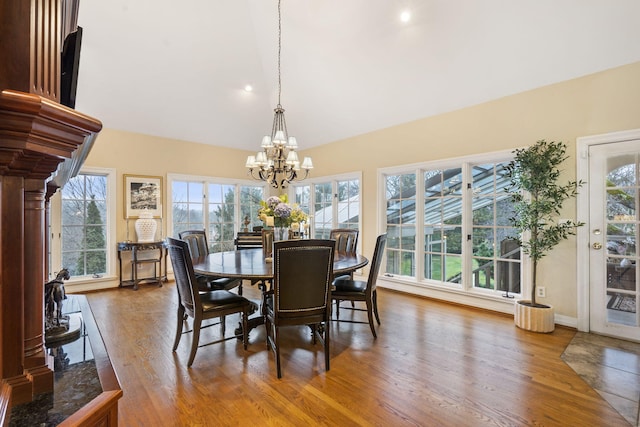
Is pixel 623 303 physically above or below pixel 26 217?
below

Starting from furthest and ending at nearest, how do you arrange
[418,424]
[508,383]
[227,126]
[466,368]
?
[227,126] < [466,368] < [508,383] < [418,424]

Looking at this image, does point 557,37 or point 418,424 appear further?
point 557,37

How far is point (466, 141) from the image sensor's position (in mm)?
4027

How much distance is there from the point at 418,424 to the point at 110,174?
213 inches

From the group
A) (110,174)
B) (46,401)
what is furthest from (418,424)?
(110,174)

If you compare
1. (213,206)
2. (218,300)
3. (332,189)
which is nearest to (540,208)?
(218,300)

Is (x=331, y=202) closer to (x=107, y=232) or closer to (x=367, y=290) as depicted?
(x=367, y=290)

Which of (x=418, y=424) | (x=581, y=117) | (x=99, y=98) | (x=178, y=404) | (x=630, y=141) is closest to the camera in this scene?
(x=418, y=424)

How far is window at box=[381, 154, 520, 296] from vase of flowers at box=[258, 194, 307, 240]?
86.0 inches

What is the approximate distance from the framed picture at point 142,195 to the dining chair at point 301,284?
3939 mm

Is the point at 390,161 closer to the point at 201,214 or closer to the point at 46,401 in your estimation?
the point at 201,214

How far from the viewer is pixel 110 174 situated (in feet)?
16.2

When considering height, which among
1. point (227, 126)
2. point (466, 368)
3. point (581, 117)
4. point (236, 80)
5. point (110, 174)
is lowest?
point (466, 368)

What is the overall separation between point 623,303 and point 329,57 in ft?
14.4
